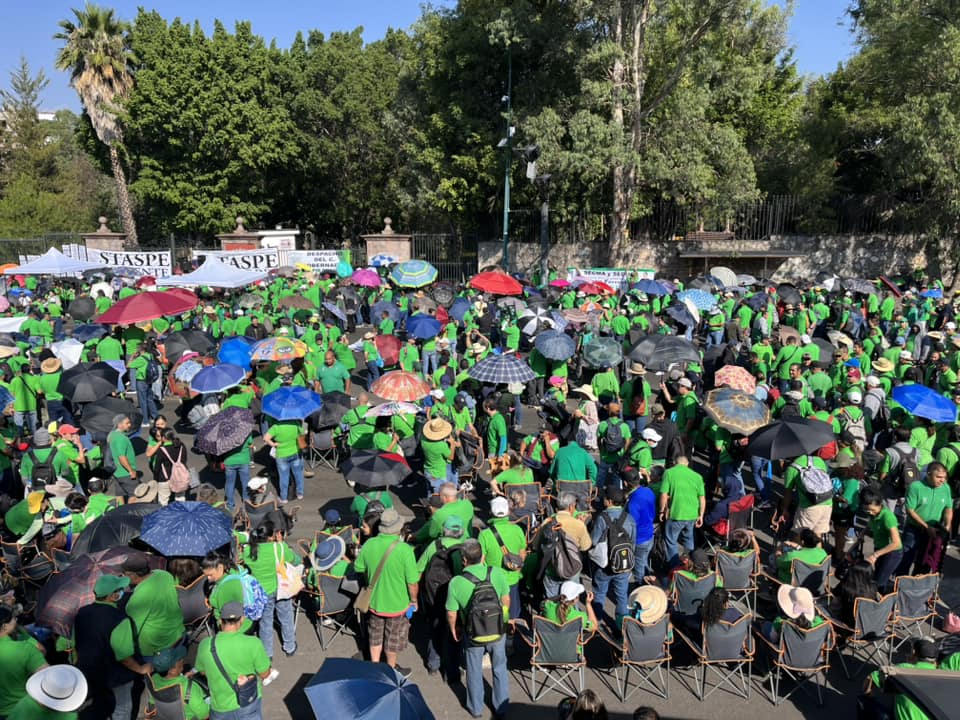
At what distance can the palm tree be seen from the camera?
34.1 meters

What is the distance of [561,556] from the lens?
229 inches

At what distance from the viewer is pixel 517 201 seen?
28203 mm

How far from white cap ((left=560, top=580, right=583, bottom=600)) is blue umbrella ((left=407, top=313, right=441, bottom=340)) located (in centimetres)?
833

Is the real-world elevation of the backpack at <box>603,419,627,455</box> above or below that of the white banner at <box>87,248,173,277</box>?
below

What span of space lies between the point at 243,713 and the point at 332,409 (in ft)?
18.0

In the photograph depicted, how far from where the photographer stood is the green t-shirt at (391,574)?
572 centimetres

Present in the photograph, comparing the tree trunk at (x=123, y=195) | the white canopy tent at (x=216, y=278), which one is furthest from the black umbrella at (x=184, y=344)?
the tree trunk at (x=123, y=195)

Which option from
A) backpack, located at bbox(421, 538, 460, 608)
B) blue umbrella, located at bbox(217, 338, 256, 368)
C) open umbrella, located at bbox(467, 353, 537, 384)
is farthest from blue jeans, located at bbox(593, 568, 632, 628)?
blue umbrella, located at bbox(217, 338, 256, 368)

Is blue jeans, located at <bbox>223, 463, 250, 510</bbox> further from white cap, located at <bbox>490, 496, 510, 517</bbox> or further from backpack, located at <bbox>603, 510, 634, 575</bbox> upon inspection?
backpack, located at <bbox>603, 510, 634, 575</bbox>

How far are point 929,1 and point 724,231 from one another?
400 inches

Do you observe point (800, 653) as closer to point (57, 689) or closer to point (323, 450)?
point (57, 689)

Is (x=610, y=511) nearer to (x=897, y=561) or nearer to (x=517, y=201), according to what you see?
(x=897, y=561)

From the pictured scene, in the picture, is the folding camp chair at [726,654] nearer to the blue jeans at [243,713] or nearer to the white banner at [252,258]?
the blue jeans at [243,713]

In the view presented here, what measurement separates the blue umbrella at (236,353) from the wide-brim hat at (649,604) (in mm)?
7836
